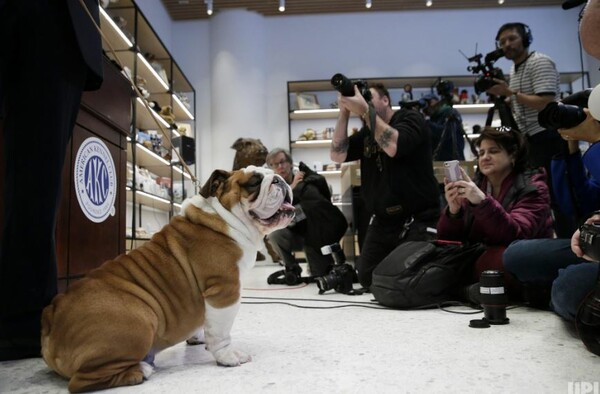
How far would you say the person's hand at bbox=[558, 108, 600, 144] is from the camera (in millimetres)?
1255

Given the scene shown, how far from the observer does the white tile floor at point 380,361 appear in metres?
1.03

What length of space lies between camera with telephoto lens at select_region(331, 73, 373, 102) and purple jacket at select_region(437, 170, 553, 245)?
0.80 meters

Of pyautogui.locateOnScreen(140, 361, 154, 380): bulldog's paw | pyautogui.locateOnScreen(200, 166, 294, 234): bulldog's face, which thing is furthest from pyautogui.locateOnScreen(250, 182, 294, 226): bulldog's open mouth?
pyautogui.locateOnScreen(140, 361, 154, 380): bulldog's paw

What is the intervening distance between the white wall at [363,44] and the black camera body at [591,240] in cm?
613

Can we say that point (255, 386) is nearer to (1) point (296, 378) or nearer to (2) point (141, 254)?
(1) point (296, 378)

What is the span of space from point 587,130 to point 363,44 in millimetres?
6378

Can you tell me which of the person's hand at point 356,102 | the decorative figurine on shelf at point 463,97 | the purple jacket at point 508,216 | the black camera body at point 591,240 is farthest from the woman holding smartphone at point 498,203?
the decorative figurine on shelf at point 463,97

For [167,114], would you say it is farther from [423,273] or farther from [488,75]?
[423,273]

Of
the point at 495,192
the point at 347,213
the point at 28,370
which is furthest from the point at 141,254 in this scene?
the point at 347,213

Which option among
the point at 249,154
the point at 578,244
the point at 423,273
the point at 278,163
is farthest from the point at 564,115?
the point at 249,154

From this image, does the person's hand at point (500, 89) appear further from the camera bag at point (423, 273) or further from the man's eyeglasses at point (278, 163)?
the man's eyeglasses at point (278, 163)

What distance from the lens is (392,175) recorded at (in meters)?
2.57

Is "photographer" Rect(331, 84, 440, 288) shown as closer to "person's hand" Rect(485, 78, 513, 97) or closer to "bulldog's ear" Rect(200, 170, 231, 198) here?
"person's hand" Rect(485, 78, 513, 97)

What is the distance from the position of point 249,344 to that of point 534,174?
1604mm
